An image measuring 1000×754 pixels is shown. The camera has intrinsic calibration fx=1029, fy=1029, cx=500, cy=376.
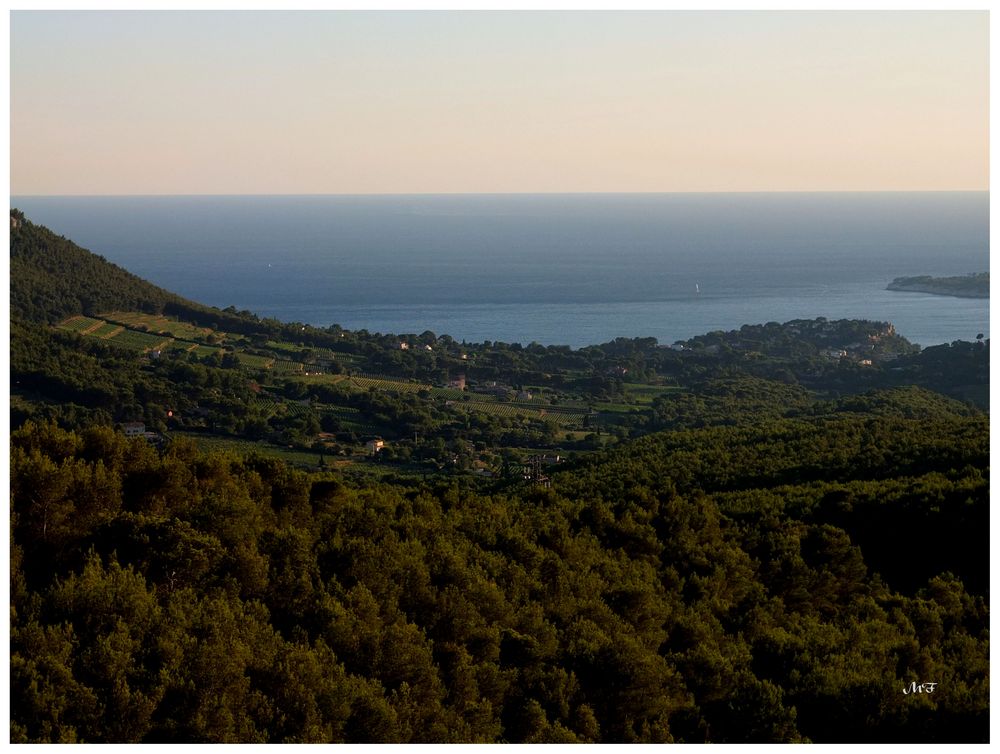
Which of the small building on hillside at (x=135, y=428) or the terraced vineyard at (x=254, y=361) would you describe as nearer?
the small building on hillside at (x=135, y=428)

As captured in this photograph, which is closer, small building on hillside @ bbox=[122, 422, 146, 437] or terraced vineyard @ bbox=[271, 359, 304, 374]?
small building on hillside @ bbox=[122, 422, 146, 437]

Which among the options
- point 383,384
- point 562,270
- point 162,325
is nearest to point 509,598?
point 383,384

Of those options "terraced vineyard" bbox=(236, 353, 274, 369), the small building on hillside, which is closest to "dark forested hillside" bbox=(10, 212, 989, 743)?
the small building on hillside

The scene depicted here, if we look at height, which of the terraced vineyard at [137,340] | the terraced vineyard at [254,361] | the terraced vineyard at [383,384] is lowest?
the terraced vineyard at [383,384]

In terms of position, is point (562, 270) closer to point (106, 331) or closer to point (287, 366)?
point (287, 366)

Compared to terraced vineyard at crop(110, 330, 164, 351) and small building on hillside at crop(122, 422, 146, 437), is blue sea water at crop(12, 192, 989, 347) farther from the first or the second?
small building on hillside at crop(122, 422, 146, 437)

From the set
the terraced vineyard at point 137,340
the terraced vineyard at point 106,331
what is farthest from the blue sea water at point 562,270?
the terraced vineyard at point 106,331

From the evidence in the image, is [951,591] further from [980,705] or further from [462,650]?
[462,650]

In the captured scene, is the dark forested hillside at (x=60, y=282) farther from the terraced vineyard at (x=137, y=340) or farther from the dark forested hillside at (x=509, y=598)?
the dark forested hillside at (x=509, y=598)
